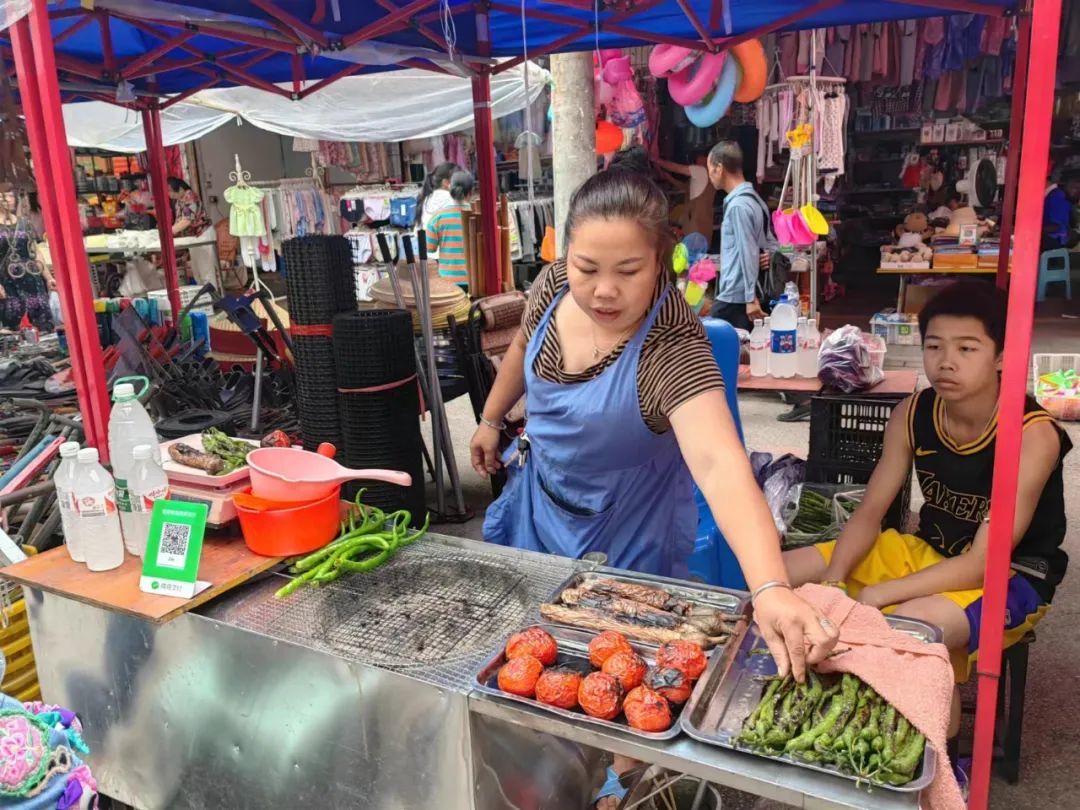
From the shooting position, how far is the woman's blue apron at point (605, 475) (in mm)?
1892

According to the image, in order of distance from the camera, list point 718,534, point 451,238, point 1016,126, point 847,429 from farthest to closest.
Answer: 1. point 451,238
2. point 847,429
3. point 1016,126
4. point 718,534

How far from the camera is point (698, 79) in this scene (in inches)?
193

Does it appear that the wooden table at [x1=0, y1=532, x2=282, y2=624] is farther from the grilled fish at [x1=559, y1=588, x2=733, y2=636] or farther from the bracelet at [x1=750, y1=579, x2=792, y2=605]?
the bracelet at [x1=750, y1=579, x2=792, y2=605]

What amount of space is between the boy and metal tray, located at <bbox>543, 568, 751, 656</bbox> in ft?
2.85

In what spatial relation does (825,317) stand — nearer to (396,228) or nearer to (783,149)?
(783,149)

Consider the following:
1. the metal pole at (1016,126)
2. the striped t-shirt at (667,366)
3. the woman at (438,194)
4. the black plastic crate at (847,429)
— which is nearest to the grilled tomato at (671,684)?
the striped t-shirt at (667,366)

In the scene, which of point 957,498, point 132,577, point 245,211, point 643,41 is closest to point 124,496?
point 132,577

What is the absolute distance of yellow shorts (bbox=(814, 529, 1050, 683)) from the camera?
2342 mm

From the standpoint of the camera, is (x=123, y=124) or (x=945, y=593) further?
(x=123, y=124)

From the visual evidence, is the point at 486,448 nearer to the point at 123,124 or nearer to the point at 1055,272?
the point at 123,124

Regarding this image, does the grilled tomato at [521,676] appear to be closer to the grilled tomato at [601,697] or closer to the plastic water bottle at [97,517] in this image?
the grilled tomato at [601,697]

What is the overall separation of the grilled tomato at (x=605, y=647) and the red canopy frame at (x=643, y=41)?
69 centimetres

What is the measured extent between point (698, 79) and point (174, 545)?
4.14 metres

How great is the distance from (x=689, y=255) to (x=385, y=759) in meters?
7.06
